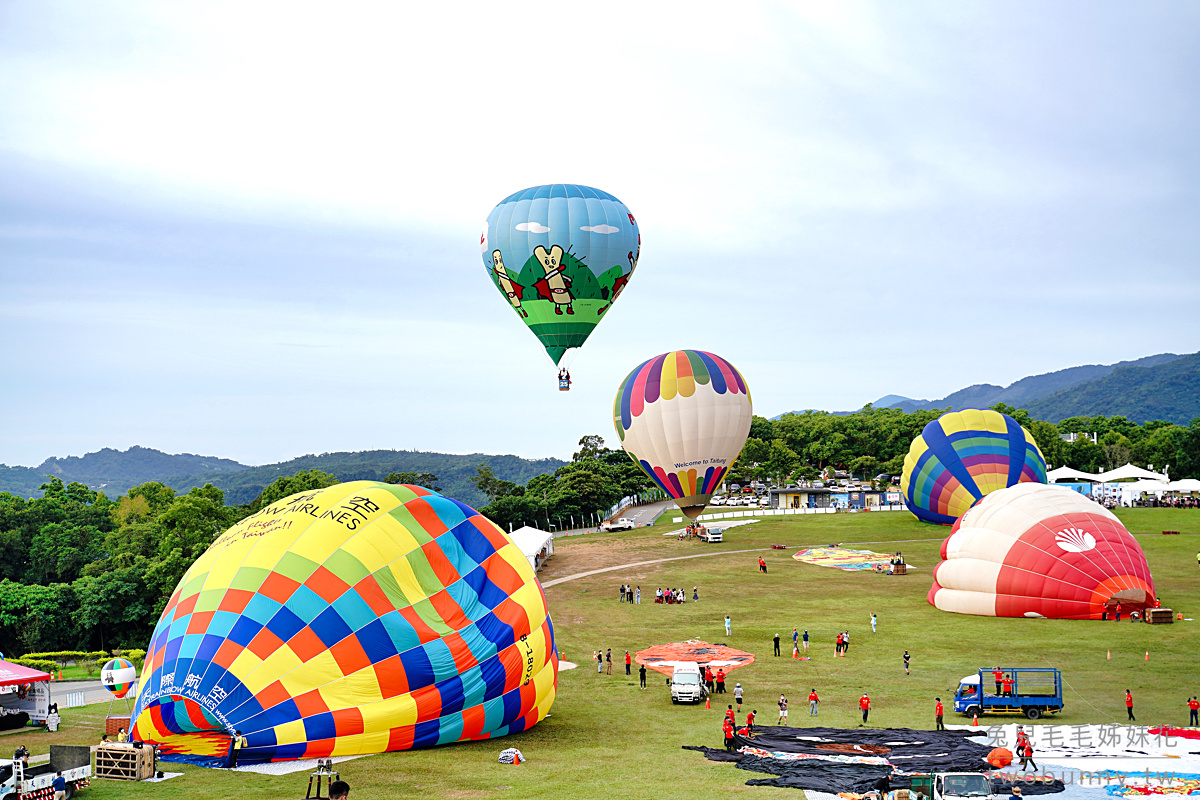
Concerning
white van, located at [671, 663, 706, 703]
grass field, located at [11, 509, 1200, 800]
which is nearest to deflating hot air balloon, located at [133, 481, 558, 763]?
grass field, located at [11, 509, 1200, 800]

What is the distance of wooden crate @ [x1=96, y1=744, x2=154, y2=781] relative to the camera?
18.4 meters

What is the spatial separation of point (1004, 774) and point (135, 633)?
176 ft

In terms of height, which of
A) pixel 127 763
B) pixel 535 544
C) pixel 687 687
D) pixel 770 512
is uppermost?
pixel 770 512

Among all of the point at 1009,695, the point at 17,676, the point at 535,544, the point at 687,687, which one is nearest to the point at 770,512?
the point at 535,544

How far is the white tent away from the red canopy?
32.5 meters

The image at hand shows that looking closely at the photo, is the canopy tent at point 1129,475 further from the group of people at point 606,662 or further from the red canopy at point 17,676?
the red canopy at point 17,676

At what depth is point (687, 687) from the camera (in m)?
28.4

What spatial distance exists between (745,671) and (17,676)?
66.0 feet

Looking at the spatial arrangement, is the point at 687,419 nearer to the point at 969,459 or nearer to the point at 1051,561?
the point at 969,459

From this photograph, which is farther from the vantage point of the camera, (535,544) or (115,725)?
(535,544)

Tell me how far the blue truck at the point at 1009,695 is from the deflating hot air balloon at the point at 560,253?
1170 inches

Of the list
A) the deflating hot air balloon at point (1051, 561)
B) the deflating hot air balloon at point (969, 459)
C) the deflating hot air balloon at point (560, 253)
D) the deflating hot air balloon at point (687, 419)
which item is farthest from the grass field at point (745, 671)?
the deflating hot air balloon at point (560, 253)

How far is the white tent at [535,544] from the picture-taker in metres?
56.8

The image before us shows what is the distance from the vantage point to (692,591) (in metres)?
47.5
